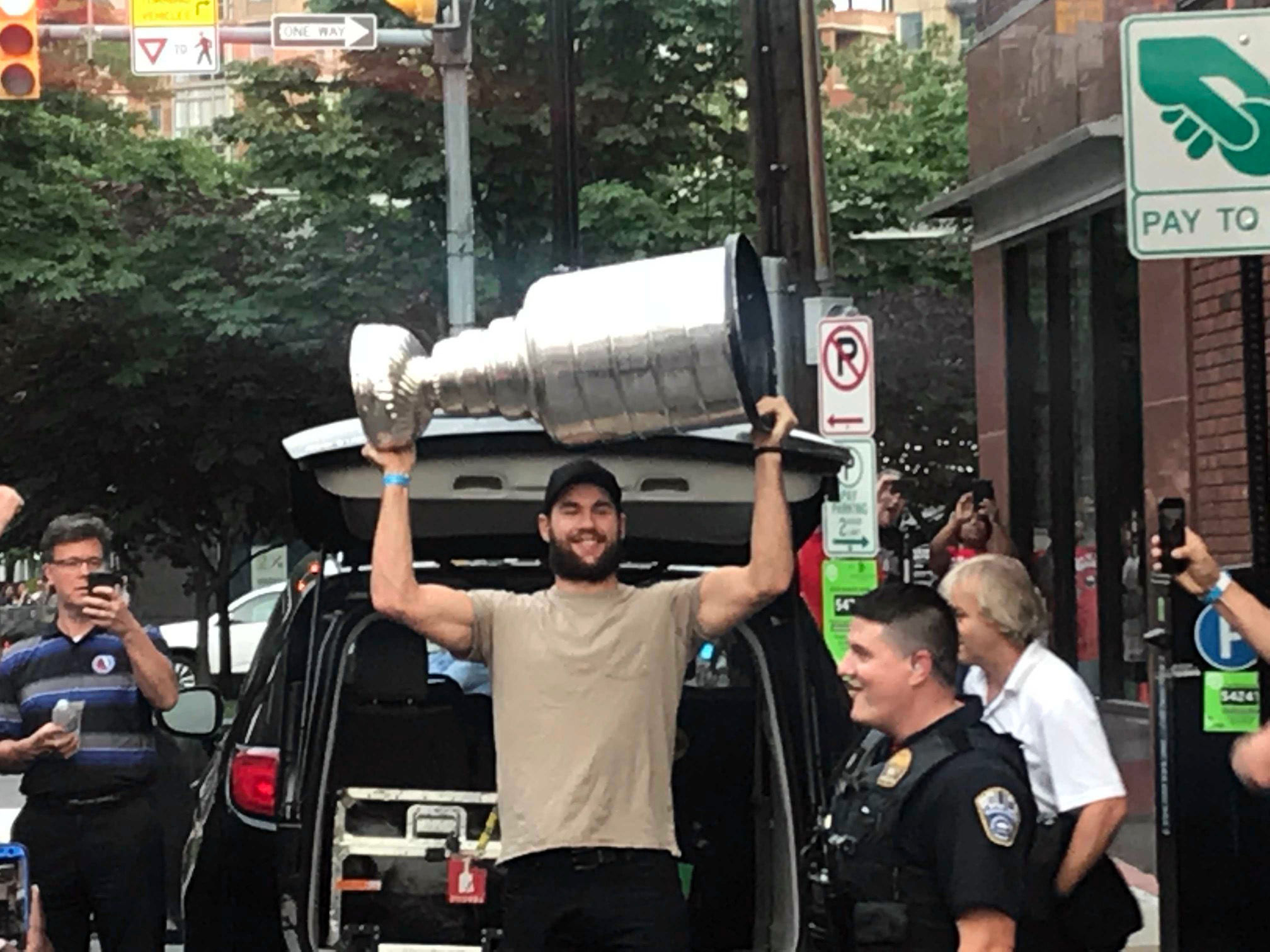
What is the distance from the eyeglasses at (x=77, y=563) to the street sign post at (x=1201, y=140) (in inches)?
122

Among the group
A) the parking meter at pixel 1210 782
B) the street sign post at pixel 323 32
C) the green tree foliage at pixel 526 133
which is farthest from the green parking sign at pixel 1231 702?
the green tree foliage at pixel 526 133

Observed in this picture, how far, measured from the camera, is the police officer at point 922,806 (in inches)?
159

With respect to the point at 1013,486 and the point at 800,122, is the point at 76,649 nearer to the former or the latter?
the point at 800,122

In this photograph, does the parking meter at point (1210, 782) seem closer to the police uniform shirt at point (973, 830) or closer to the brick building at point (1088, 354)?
the police uniform shirt at point (973, 830)

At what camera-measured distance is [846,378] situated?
11.8 metres

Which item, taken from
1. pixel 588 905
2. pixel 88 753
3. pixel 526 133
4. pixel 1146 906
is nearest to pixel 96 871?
pixel 88 753

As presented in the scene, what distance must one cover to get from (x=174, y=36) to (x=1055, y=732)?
13.9 meters

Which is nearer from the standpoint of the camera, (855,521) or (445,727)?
(445,727)

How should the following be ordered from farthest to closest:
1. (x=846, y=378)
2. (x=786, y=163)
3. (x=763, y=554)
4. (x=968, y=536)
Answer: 1. (x=786, y=163)
2. (x=968, y=536)
3. (x=846, y=378)
4. (x=763, y=554)

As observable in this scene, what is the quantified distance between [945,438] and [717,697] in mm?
28957

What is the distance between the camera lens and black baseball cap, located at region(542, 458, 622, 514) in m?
5.20

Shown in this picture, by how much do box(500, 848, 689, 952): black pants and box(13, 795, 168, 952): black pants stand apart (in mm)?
1960

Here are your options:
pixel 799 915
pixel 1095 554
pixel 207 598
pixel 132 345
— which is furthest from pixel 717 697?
pixel 207 598

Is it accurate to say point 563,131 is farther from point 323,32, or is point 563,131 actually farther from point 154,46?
point 154,46
